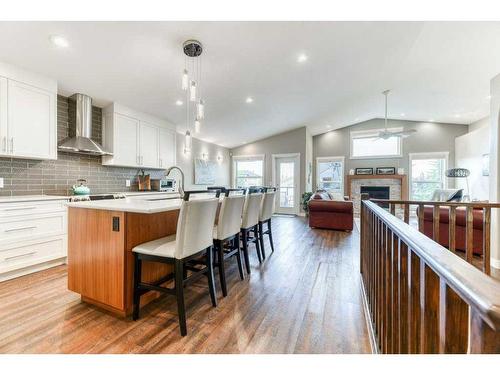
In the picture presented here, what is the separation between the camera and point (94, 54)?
2.69 meters

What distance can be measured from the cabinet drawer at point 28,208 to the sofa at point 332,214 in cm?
446

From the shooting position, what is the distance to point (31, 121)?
2893 mm

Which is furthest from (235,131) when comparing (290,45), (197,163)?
(290,45)

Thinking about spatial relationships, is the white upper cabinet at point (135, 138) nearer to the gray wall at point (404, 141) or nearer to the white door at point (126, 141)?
the white door at point (126, 141)

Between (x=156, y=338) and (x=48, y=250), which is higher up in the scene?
(x=48, y=250)

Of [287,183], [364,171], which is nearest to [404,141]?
[364,171]

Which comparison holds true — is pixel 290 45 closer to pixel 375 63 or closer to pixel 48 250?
pixel 375 63

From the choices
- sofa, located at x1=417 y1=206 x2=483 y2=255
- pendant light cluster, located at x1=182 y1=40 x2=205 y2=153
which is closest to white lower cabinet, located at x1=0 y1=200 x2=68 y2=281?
pendant light cluster, located at x1=182 y1=40 x2=205 y2=153

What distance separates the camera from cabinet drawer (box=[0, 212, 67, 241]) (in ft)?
8.12

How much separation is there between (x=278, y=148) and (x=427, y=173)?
4774mm

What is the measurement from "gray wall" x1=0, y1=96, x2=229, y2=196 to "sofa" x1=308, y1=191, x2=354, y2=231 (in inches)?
152

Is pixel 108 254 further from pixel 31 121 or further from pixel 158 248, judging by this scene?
pixel 31 121
